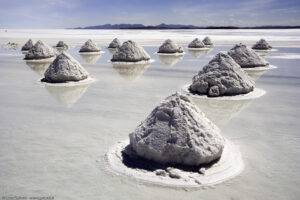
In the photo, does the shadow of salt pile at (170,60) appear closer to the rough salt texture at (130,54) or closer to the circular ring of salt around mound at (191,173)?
the rough salt texture at (130,54)

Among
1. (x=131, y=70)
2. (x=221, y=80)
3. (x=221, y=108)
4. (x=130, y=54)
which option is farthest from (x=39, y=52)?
(x=221, y=108)

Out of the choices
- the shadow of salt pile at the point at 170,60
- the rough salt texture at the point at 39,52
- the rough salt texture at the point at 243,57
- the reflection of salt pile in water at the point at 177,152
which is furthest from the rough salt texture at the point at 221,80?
the rough salt texture at the point at 39,52

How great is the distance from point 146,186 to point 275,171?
65.1 inches

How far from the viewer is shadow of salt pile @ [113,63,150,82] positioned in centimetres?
1059

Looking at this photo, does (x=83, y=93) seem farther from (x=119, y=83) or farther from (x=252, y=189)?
(x=252, y=189)

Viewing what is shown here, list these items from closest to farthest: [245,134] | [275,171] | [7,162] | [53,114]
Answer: [275,171]
[7,162]
[245,134]
[53,114]

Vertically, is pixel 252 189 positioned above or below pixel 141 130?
below

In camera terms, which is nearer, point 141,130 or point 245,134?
point 141,130

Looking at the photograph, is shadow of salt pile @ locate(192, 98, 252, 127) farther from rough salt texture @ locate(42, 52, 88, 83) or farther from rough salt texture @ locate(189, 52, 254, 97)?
rough salt texture @ locate(42, 52, 88, 83)

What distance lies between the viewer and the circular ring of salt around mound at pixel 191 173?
Answer: 351 centimetres

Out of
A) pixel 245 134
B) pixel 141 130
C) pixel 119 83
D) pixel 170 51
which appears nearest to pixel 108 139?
pixel 141 130

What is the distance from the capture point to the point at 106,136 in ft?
16.3

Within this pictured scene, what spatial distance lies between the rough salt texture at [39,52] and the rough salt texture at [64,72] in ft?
22.5

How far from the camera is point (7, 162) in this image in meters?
4.08
